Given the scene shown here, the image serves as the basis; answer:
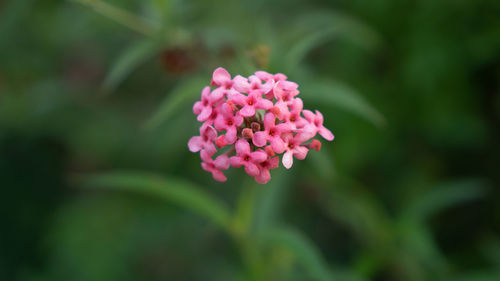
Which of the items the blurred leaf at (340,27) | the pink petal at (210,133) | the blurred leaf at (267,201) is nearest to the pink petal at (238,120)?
the pink petal at (210,133)

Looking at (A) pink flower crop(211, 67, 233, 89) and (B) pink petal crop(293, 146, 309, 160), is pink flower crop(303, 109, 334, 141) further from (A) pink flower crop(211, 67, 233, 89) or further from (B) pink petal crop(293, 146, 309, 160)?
(A) pink flower crop(211, 67, 233, 89)

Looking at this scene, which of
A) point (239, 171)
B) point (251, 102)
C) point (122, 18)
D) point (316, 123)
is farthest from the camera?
point (239, 171)

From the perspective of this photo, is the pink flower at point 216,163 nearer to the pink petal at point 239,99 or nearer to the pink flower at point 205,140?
the pink flower at point 205,140

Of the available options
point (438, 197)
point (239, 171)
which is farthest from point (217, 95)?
point (239, 171)

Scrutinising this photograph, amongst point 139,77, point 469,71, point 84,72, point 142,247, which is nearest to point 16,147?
point 84,72

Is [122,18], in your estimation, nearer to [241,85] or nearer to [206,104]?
[206,104]

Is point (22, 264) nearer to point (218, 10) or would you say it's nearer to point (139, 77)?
point (139, 77)
